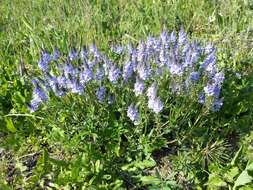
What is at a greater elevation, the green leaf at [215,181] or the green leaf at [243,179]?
the green leaf at [243,179]

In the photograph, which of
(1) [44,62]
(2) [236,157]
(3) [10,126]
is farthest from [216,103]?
(3) [10,126]

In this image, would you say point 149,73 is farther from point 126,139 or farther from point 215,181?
point 215,181

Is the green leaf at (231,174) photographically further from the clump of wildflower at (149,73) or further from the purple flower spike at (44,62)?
the purple flower spike at (44,62)

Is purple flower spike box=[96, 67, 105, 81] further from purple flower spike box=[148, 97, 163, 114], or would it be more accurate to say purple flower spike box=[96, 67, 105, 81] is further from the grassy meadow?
purple flower spike box=[148, 97, 163, 114]

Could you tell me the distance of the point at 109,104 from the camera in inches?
100

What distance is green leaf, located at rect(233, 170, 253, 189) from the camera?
7.35ft

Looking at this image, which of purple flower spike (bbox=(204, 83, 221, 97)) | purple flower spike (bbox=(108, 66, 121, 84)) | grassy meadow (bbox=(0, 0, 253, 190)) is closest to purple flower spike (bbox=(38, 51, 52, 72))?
grassy meadow (bbox=(0, 0, 253, 190))

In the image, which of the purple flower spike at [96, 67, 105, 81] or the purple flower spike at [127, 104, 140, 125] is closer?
the purple flower spike at [127, 104, 140, 125]

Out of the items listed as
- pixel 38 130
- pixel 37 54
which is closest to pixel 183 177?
pixel 38 130

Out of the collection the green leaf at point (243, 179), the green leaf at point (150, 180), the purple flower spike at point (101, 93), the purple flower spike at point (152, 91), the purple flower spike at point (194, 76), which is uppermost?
the purple flower spike at point (194, 76)

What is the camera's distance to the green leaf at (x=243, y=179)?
224 cm

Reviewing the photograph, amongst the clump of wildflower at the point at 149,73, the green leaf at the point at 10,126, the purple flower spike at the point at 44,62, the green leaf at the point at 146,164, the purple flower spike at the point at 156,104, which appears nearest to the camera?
the purple flower spike at the point at 156,104

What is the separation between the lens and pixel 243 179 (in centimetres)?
226

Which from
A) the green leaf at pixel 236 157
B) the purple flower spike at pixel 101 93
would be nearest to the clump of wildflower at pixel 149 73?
the purple flower spike at pixel 101 93
